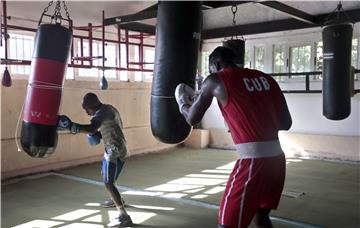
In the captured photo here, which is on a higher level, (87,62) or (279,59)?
(279,59)

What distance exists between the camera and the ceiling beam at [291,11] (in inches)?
205

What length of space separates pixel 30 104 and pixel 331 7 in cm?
613

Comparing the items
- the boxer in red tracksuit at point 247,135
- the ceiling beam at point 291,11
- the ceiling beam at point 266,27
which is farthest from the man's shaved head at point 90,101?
the ceiling beam at point 266,27

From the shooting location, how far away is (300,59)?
7988 mm

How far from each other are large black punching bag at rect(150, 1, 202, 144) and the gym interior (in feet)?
0.05

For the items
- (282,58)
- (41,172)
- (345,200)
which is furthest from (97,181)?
(282,58)

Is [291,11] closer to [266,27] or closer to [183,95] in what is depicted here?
[266,27]

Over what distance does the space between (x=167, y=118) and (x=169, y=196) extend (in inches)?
95.6

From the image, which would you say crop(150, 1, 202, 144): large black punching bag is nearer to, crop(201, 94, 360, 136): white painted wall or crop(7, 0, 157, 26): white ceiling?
crop(7, 0, 157, 26): white ceiling

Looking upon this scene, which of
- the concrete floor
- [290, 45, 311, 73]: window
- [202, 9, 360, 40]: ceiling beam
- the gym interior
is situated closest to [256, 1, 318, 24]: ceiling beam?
the gym interior

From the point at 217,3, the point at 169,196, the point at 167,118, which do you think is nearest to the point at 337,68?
the point at 217,3

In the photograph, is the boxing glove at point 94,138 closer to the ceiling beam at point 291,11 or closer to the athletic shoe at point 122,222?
the athletic shoe at point 122,222

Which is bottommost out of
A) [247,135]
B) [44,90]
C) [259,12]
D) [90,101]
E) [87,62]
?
[247,135]

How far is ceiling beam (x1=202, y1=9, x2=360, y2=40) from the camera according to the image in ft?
21.7
